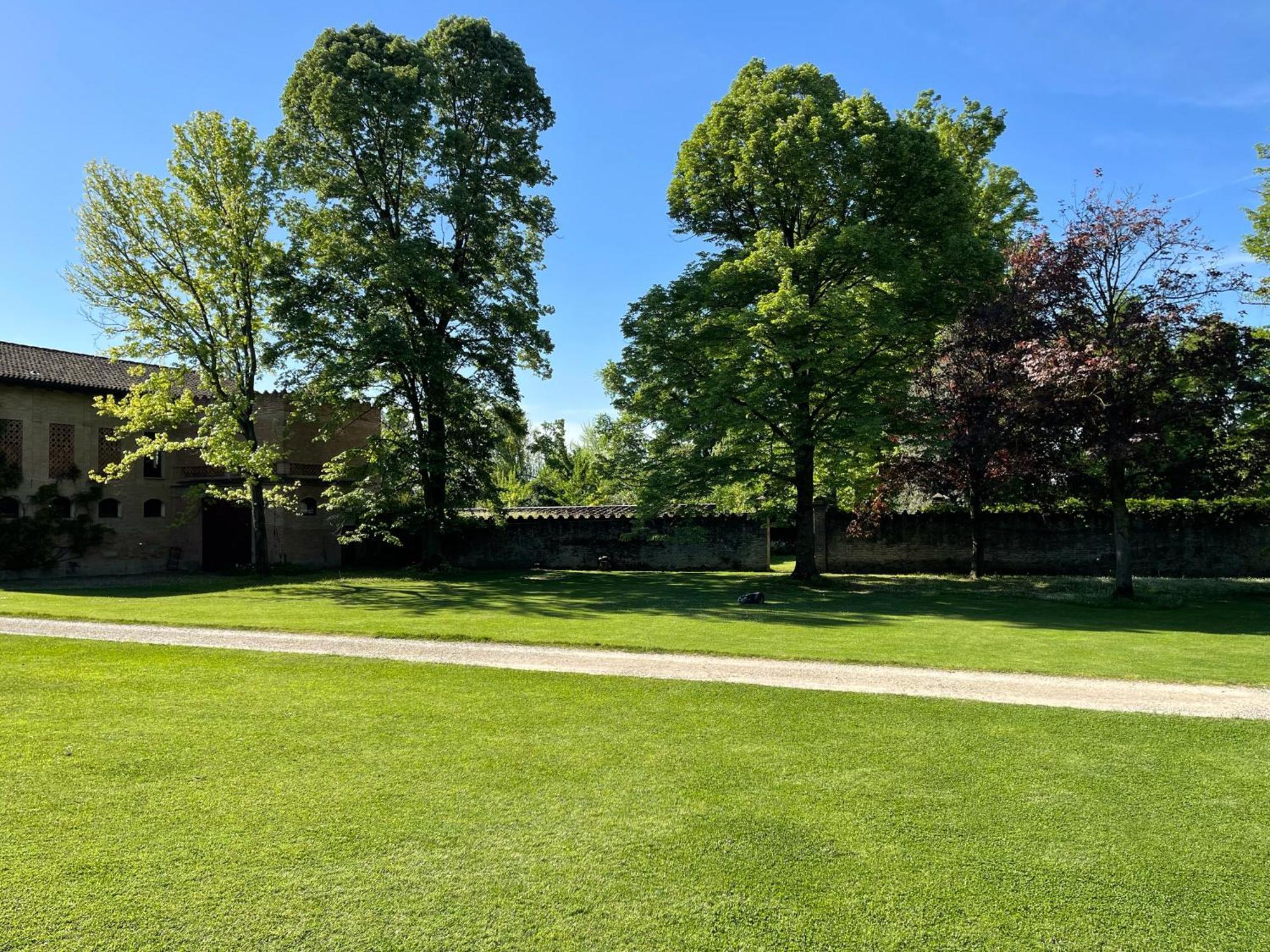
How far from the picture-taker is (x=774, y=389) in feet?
67.9

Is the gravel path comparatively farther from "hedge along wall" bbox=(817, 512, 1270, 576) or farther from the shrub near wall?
"hedge along wall" bbox=(817, 512, 1270, 576)

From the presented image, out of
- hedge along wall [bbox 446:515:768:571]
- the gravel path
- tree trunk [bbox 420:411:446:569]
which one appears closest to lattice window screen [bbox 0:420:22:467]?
tree trunk [bbox 420:411:446:569]

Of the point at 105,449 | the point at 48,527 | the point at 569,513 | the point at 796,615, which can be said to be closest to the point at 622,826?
the point at 796,615

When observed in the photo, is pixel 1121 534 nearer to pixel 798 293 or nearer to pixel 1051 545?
pixel 1051 545

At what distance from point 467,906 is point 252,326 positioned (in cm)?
2774

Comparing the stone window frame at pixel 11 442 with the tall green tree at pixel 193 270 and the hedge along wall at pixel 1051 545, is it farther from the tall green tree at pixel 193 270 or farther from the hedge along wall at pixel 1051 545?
the hedge along wall at pixel 1051 545

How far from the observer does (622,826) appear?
4660 millimetres

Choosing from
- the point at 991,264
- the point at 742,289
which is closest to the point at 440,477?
the point at 742,289

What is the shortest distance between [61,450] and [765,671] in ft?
100

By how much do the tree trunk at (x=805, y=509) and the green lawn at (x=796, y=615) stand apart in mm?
731

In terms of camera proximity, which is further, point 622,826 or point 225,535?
point 225,535

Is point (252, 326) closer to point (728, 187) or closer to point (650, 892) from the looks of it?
point (728, 187)

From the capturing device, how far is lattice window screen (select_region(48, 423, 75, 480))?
93.0ft

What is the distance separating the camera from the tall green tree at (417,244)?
83.4ft
